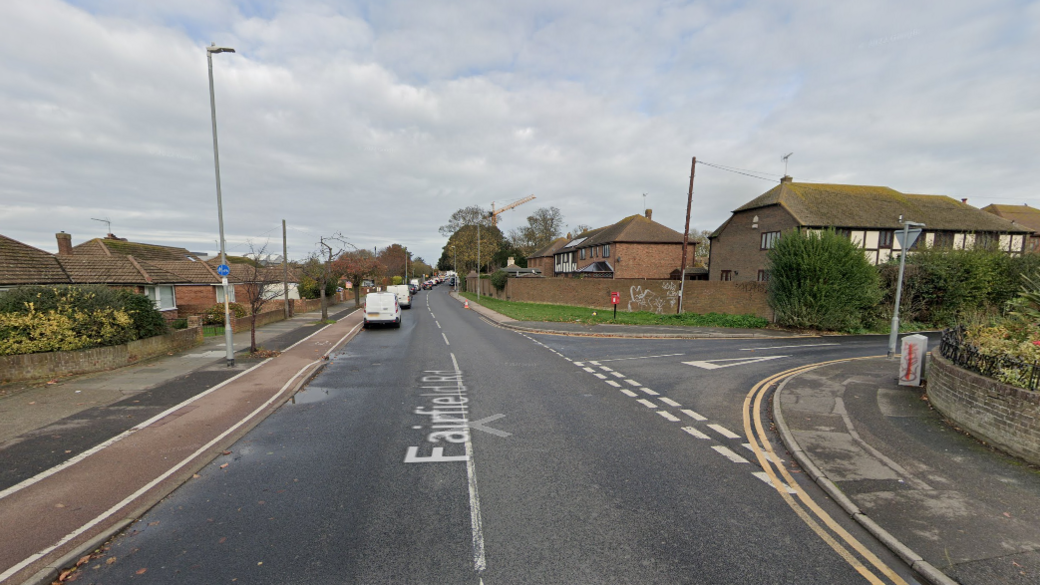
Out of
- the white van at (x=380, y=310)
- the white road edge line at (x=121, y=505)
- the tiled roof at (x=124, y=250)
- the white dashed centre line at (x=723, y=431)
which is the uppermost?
the tiled roof at (x=124, y=250)

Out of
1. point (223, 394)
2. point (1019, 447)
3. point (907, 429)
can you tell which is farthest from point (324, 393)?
point (1019, 447)

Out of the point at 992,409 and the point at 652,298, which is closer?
the point at 992,409

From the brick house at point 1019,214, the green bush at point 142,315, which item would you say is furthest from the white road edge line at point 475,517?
the brick house at point 1019,214

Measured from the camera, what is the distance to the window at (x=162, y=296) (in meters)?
22.2

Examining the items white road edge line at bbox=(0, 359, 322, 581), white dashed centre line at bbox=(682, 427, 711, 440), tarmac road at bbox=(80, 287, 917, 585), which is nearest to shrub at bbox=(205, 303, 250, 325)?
tarmac road at bbox=(80, 287, 917, 585)

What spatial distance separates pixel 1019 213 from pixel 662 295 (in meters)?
63.3

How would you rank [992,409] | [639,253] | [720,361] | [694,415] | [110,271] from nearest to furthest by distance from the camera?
1. [992,409]
2. [694,415]
3. [720,361]
4. [110,271]
5. [639,253]

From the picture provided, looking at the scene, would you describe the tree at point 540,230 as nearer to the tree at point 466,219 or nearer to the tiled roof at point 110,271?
the tree at point 466,219

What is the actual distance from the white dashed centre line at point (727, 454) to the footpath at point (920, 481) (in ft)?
2.61

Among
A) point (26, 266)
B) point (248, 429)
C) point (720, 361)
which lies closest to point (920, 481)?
point (720, 361)

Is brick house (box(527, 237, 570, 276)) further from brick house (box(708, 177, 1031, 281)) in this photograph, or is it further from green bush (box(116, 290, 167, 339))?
green bush (box(116, 290, 167, 339))

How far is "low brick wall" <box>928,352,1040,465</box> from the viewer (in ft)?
18.6

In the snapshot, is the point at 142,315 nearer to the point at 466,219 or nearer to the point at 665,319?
the point at 665,319

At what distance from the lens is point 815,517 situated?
4.67 meters
